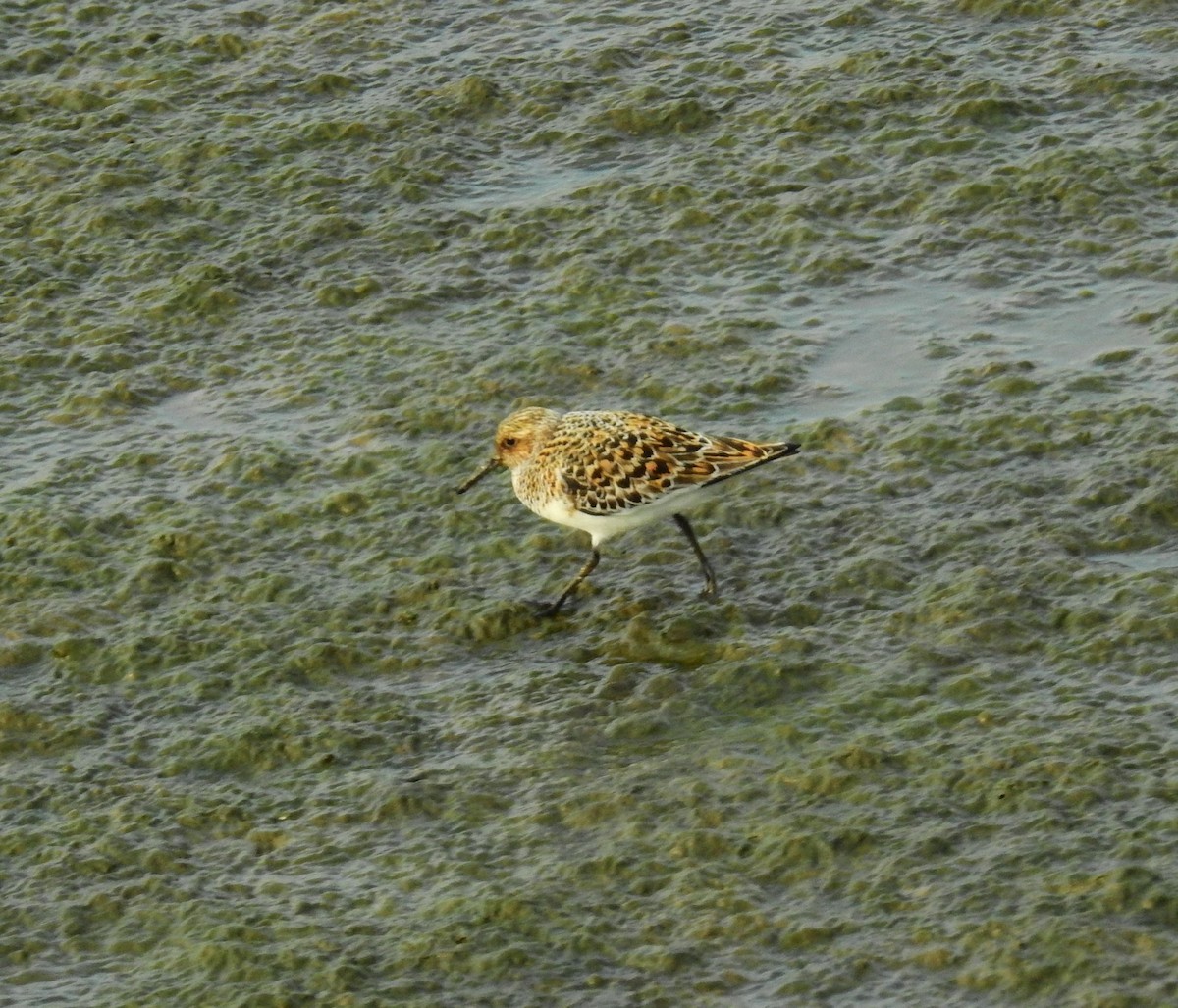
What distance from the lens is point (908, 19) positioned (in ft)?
37.5

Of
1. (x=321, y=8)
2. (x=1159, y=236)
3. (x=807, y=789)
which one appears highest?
(x=321, y=8)

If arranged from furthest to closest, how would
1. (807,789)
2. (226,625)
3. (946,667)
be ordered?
(226,625) < (946,667) < (807,789)

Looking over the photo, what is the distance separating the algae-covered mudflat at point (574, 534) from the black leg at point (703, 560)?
0.37 ft

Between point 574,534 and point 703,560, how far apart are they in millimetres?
818

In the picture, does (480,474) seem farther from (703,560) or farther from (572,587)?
(703,560)

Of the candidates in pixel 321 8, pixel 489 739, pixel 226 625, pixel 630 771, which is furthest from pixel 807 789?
pixel 321 8

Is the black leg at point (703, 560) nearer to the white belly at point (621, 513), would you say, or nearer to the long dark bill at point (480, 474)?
the white belly at point (621, 513)

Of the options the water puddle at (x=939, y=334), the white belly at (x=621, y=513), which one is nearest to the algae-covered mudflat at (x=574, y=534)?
the water puddle at (x=939, y=334)

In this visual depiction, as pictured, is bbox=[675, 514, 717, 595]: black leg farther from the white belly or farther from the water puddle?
the water puddle

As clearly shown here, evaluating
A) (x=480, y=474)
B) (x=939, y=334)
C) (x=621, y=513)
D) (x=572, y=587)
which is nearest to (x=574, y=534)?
(x=480, y=474)

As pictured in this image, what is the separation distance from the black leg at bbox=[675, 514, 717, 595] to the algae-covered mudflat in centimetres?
11

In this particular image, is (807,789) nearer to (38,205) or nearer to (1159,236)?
(1159,236)

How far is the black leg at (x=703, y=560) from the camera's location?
8125mm

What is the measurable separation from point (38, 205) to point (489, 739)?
15.7 feet
